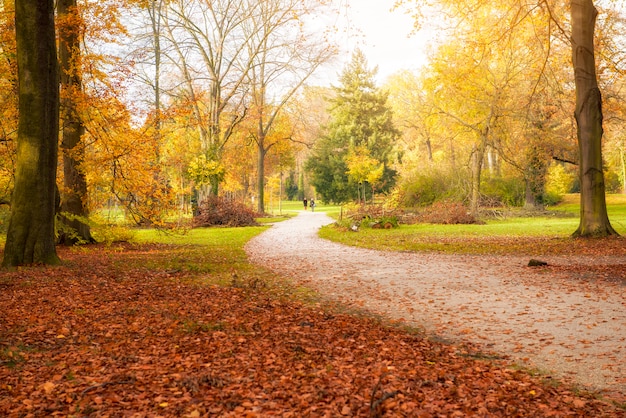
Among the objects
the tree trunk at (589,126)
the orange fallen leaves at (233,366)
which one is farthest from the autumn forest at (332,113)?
the orange fallen leaves at (233,366)

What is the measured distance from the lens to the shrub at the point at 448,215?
26.6 metres

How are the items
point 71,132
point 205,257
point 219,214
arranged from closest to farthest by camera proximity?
point 205,257 → point 71,132 → point 219,214

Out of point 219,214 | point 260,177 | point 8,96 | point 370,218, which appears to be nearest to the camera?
point 8,96

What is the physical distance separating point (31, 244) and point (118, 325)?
4.89 metres

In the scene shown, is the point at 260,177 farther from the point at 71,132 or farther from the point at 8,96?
the point at 8,96

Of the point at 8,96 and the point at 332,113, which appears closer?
the point at 8,96

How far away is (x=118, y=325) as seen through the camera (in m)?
6.28

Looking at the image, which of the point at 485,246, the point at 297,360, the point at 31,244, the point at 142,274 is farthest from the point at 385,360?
the point at 485,246

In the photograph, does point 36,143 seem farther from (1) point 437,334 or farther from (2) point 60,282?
(1) point 437,334

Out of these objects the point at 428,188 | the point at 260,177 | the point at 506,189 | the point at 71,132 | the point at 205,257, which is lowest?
the point at 205,257

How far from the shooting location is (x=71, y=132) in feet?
50.0

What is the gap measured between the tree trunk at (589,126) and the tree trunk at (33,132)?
14.3 m

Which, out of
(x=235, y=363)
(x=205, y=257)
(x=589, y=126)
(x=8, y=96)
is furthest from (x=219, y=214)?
(x=235, y=363)

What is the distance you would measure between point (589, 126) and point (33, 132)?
14806 mm
